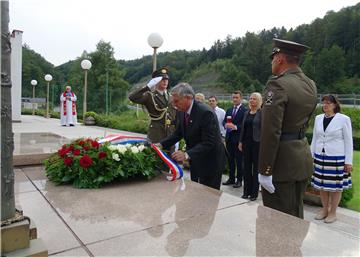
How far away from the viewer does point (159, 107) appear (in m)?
4.65

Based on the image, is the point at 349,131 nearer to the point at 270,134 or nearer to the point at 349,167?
the point at 349,167

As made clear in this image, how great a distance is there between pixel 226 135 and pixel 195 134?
9.49 ft

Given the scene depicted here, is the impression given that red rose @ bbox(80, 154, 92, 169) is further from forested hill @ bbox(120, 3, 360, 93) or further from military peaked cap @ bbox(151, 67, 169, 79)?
forested hill @ bbox(120, 3, 360, 93)

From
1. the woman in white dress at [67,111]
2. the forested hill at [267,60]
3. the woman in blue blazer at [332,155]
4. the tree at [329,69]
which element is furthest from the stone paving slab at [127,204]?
the tree at [329,69]

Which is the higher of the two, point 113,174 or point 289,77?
point 289,77

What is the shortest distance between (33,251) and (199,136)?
2.13m

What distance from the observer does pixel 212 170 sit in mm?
3514

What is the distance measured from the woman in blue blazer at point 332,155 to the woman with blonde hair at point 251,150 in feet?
3.19

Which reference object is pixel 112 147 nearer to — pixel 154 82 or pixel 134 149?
pixel 134 149

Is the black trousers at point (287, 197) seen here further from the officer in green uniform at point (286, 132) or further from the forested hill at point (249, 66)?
the forested hill at point (249, 66)

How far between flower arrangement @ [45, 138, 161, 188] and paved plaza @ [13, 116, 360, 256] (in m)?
0.11

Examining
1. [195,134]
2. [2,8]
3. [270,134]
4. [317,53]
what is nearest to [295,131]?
[270,134]

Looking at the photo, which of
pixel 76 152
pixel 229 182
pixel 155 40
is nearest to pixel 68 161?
pixel 76 152

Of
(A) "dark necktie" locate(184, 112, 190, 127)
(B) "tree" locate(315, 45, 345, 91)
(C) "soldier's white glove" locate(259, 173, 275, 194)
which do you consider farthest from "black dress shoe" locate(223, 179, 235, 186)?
(B) "tree" locate(315, 45, 345, 91)
